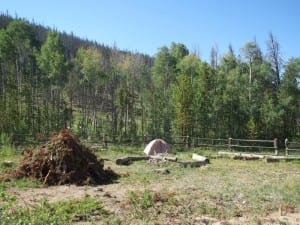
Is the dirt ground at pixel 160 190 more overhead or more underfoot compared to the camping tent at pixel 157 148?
more underfoot

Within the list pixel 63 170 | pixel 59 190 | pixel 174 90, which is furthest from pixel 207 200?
pixel 174 90

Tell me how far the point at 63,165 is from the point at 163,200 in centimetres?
559

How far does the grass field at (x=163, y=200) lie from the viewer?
388 inches

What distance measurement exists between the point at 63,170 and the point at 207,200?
6135 mm

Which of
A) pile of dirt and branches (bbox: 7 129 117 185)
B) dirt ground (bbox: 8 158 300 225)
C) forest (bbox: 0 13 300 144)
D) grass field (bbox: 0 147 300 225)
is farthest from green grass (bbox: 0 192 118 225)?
forest (bbox: 0 13 300 144)

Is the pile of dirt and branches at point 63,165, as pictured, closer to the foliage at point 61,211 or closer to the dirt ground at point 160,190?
the dirt ground at point 160,190

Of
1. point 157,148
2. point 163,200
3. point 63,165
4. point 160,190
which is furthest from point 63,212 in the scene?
point 157,148

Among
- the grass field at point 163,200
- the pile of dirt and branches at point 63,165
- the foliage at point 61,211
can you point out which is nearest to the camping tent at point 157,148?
the grass field at point 163,200

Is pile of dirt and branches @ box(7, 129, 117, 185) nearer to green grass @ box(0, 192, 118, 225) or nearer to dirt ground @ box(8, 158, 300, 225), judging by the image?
dirt ground @ box(8, 158, 300, 225)

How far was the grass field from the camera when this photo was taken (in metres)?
9.87

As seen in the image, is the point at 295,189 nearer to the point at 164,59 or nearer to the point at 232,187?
the point at 232,187

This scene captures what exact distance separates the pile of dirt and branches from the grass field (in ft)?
2.04

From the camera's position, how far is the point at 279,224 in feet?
31.5

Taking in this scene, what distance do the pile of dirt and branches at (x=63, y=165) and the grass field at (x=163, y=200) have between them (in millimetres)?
620
